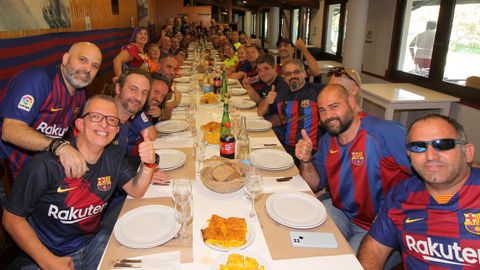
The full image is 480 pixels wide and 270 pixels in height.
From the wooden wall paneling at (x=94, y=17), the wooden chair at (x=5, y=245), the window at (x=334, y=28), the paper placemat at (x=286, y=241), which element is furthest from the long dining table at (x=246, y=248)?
the window at (x=334, y=28)

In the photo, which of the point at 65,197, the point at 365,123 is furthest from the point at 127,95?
the point at 365,123

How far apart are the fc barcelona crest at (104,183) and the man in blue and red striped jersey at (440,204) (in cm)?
119

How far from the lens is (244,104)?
10.7 feet

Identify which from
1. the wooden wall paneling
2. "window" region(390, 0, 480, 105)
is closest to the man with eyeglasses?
"window" region(390, 0, 480, 105)

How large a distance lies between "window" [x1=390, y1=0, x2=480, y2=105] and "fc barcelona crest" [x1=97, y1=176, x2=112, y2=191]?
3794mm

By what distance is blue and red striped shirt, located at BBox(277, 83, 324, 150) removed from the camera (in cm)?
274

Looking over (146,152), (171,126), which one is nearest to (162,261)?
(146,152)

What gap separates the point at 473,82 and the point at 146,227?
387 centimetres

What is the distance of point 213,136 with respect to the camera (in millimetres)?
2207

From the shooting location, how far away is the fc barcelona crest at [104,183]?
57.7 inches

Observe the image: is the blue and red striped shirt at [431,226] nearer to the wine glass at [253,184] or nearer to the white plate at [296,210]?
the white plate at [296,210]

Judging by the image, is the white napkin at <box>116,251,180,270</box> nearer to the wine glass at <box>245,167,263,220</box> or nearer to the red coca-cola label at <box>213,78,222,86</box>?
the wine glass at <box>245,167,263,220</box>

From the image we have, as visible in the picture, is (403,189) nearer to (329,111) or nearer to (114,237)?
(329,111)

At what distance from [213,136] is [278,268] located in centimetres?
127
